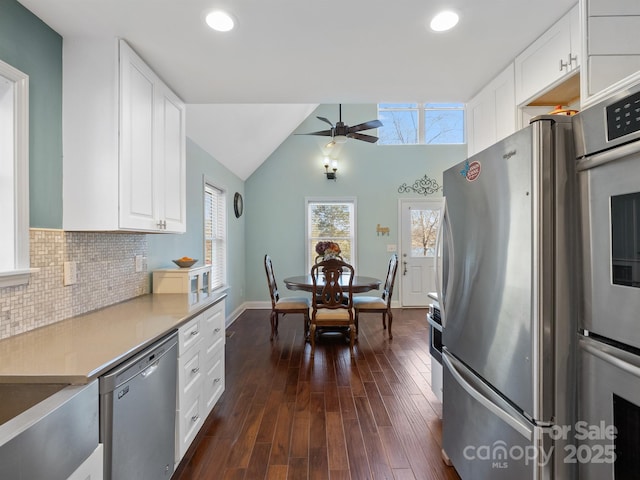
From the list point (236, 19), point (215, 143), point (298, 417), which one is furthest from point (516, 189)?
point (215, 143)

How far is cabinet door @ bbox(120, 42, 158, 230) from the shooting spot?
1.76 metres

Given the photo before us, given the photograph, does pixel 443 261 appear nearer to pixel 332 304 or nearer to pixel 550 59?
pixel 550 59

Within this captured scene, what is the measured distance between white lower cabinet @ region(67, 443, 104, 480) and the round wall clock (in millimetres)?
4307

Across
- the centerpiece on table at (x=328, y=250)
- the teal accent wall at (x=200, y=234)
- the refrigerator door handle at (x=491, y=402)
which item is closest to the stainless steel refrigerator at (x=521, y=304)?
the refrigerator door handle at (x=491, y=402)

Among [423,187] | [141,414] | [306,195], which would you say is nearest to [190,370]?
[141,414]

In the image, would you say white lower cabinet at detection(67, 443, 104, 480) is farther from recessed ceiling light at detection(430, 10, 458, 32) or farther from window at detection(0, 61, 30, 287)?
recessed ceiling light at detection(430, 10, 458, 32)

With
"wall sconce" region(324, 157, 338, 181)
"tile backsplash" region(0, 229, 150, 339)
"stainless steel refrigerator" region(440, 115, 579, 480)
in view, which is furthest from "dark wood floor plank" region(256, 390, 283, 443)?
"wall sconce" region(324, 157, 338, 181)

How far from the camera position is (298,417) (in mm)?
2295

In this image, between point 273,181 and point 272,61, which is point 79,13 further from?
point 273,181

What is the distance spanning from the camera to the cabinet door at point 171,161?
86.6 inches

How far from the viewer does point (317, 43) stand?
5.86ft

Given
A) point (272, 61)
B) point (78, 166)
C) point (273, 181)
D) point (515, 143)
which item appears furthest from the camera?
point (273, 181)

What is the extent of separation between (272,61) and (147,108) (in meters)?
0.84

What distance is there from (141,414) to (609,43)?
235 centimetres
